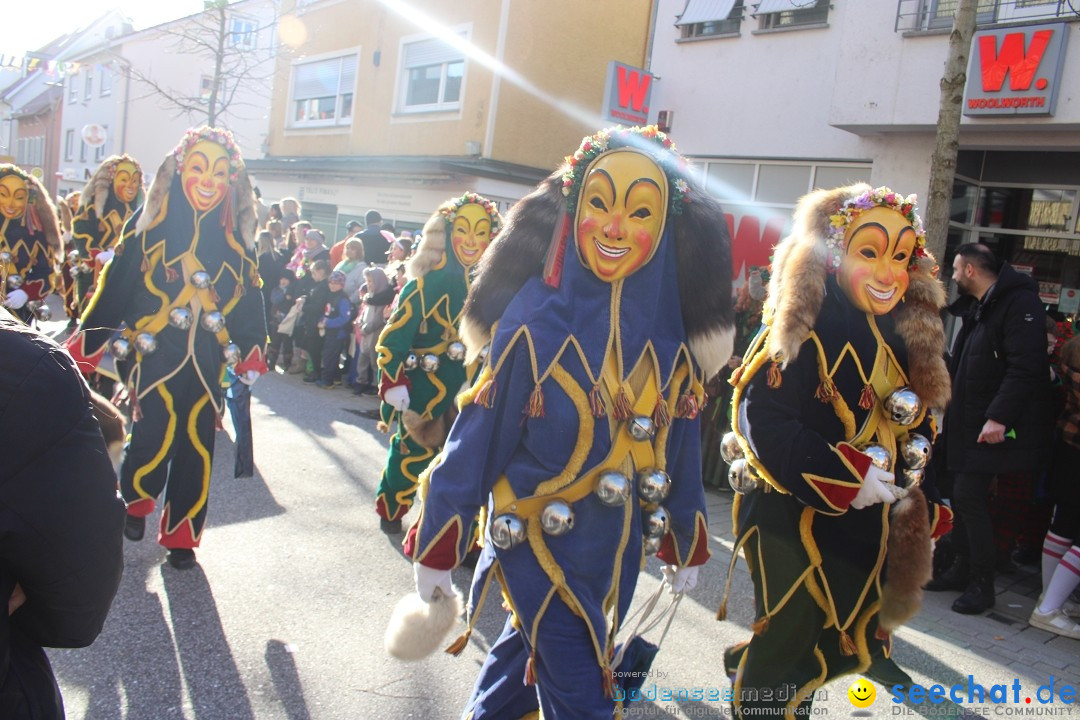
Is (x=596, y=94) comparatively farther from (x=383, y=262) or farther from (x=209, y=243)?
(x=209, y=243)

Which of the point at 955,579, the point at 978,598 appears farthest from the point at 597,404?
the point at 955,579

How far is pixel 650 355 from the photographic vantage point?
274 centimetres

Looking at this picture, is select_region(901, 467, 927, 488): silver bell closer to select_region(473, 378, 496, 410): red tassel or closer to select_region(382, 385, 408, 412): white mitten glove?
select_region(473, 378, 496, 410): red tassel

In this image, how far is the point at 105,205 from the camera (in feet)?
29.4

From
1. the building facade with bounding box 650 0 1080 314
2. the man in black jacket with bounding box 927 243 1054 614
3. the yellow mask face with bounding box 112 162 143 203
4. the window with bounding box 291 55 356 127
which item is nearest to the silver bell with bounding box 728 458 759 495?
the man in black jacket with bounding box 927 243 1054 614

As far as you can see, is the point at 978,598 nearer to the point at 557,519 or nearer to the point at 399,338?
the point at 399,338

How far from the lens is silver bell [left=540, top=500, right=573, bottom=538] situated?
2500mm

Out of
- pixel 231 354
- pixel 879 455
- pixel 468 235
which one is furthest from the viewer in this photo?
pixel 468 235

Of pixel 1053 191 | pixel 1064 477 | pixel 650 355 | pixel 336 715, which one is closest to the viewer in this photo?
pixel 650 355

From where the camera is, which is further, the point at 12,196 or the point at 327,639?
the point at 12,196

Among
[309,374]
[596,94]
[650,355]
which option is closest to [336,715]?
[650,355]

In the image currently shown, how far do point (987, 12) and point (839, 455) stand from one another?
28.4ft

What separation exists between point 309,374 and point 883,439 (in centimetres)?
963

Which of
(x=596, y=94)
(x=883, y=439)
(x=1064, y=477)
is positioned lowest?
(x=1064, y=477)
